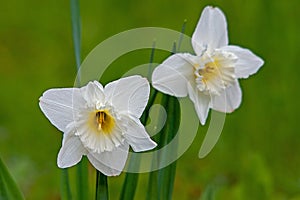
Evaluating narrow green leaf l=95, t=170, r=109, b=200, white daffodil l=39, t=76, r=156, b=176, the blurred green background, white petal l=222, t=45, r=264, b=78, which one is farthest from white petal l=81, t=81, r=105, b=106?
the blurred green background

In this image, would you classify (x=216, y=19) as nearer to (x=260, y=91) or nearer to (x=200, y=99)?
(x=200, y=99)

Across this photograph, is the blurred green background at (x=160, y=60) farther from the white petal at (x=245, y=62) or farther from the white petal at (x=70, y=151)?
the white petal at (x=70, y=151)

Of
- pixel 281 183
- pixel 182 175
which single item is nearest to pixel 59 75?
pixel 182 175

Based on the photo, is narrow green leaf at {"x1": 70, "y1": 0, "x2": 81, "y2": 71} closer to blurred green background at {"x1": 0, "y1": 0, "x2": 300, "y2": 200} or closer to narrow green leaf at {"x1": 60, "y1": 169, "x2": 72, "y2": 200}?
narrow green leaf at {"x1": 60, "y1": 169, "x2": 72, "y2": 200}

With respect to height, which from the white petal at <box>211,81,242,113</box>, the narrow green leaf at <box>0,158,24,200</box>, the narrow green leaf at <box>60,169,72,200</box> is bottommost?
the narrow green leaf at <box>60,169,72,200</box>

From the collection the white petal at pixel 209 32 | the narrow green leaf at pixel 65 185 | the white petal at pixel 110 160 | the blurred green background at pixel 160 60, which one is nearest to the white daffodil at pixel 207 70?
the white petal at pixel 209 32
